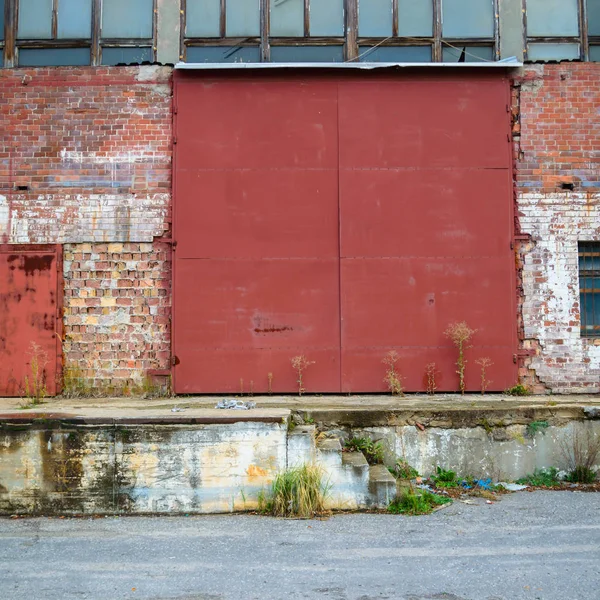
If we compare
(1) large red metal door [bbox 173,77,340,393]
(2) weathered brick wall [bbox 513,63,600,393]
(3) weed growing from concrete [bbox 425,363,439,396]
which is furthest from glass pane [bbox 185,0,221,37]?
(3) weed growing from concrete [bbox 425,363,439,396]

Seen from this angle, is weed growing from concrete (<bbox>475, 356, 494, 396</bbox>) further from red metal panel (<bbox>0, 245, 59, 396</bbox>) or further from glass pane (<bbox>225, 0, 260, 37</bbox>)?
red metal panel (<bbox>0, 245, 59, 396</bbox>)

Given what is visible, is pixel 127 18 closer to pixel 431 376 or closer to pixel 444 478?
pixel 431 376

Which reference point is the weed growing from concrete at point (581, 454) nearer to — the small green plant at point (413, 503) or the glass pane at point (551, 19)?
the small green plant at point (413, 503)

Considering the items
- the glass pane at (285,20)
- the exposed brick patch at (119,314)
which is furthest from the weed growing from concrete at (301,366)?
the glass pane at (285,20)

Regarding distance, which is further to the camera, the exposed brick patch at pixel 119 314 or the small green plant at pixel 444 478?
the exposed brick patch at pixel 119 314

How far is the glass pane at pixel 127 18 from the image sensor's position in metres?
8.72

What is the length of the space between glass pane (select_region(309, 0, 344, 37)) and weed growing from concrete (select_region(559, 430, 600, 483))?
19.3 feet

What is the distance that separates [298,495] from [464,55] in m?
6.18

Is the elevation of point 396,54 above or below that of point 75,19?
below

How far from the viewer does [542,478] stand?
7141mm

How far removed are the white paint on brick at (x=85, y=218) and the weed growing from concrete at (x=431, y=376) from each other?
152 inches

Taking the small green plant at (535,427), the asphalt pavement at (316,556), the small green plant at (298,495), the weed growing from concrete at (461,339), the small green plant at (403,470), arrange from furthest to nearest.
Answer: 1. the weed growing from concrete at (461,339)
2. the small green plant at (535,427)
3. the small green plant at (403,470)
4. the small green plant at (298,495)
5. the asphalt pavement at (316,556)

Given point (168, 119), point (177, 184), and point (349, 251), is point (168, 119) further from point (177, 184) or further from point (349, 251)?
point (349, 251)

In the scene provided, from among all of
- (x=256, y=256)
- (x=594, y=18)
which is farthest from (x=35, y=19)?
(x=594, y=18)
